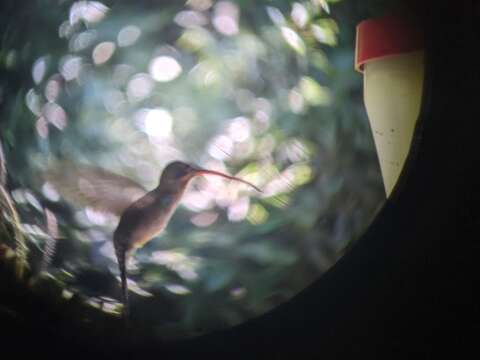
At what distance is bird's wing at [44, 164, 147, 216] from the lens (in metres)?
0.59

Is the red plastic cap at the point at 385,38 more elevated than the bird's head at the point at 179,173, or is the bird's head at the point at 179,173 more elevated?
the red plastic cap at the point at 385,38

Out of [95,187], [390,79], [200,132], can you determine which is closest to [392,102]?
[390,79]

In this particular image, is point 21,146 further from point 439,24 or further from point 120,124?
point 439,24

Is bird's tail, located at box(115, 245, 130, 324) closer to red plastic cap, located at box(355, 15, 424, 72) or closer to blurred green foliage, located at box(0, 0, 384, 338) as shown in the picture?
blurred green foliage, located at box(0, 0, 384, 338)

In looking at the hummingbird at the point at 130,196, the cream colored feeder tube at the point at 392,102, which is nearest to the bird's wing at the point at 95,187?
the hummingbird at the point at 130,196

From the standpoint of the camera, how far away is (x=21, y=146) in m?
0.63

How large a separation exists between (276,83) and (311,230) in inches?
6.4

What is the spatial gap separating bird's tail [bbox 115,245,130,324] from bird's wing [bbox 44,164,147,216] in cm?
4

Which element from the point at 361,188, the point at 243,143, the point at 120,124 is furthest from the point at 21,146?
the point at 361,188

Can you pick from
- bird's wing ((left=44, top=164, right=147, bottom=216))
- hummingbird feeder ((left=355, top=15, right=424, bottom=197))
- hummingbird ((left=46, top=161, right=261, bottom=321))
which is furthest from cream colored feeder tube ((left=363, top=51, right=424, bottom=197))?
bird's wing ((left=44, top=164, right=147, bottom=216))

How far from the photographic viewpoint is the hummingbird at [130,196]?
1.91 ft

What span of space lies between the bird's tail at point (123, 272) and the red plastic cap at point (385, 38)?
31 cm

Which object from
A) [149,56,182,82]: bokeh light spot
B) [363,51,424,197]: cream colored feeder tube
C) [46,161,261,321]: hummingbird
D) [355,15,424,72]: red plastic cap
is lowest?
[46,161,261,321]: hummingbird

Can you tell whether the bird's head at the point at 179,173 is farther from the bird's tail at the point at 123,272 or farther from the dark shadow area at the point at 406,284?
the dark shadow area at the point at 406,284
